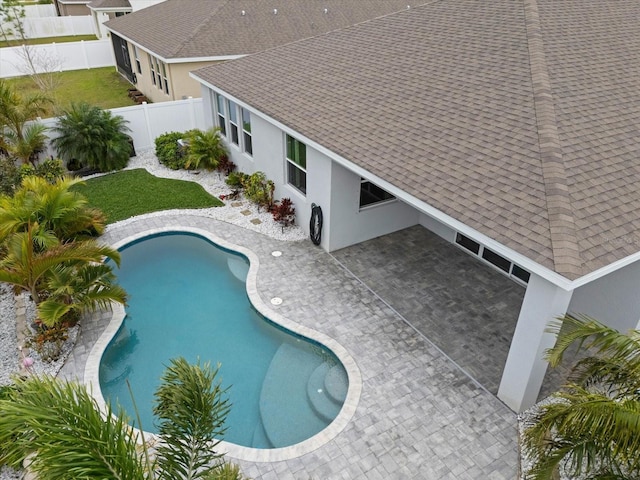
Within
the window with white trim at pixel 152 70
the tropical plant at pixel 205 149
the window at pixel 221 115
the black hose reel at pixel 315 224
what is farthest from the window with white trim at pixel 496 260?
the window with white trim at pixel 152 70

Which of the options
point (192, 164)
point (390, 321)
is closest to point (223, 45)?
point (192, 164)

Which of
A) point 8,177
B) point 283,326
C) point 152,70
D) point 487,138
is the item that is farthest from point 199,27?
point 487,138

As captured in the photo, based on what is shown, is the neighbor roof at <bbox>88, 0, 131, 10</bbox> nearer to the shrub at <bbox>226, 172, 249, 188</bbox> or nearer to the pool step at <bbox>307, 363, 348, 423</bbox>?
the shrub at <bbox>226, 172, 249, 188</bbox>

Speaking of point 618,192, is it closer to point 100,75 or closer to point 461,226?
point 461,226

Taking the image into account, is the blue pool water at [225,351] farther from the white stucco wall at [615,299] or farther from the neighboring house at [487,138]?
the white stucco wall at [615,299]

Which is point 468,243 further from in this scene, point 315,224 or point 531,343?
point 531,343
